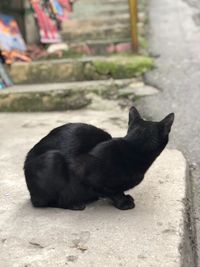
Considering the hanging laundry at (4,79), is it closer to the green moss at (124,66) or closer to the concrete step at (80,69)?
the concrete step at (80,69)

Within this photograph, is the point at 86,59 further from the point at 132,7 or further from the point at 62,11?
the point at 62,11

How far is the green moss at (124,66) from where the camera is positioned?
6.04 m

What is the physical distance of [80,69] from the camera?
20.5ft

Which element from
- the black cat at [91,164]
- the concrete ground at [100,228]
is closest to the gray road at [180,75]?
the concrete ground at [100,228]

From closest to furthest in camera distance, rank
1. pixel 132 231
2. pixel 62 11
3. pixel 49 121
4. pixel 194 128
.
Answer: pixel 132 231
pixel 194 128
pixel 49 121
pixel 62 11

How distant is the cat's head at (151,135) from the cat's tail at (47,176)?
0.46 m

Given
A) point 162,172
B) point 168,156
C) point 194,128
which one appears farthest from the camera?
point 194,128

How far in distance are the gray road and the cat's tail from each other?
36.0 inches

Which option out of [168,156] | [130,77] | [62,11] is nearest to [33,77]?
[130,77]

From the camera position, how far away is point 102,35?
7.02m

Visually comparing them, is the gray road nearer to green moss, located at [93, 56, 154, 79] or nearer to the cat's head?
green moss, located at [93, 56, 154, 79]

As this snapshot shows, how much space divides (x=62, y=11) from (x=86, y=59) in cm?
223

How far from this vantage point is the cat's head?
3.07 metres

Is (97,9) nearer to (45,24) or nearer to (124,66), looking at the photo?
(45,24)
